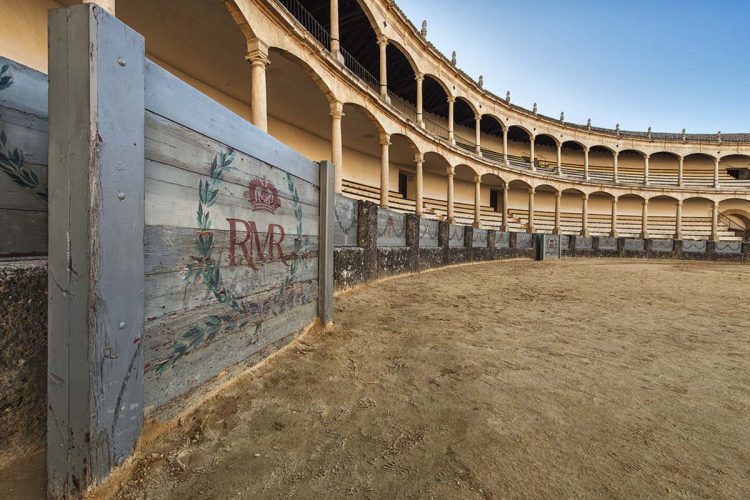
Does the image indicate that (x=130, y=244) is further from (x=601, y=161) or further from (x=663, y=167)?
(x=663, y=167)

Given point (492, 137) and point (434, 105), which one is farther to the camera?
point (492, 137)

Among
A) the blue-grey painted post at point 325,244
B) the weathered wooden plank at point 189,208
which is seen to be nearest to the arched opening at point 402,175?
the blue-grey painted post at point 325,244

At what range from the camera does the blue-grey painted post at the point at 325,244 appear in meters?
3.07

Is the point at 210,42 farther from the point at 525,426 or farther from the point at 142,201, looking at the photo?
the point at 525,426

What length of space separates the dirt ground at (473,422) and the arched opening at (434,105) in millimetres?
17728

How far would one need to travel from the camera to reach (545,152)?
1148 inches

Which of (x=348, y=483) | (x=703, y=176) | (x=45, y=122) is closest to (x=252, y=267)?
(x=45, y=122)

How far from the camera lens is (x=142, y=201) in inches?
47.8

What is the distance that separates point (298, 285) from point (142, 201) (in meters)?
1.55

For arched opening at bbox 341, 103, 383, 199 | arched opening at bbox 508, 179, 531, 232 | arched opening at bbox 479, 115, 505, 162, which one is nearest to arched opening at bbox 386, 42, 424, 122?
arched opening at bbox 341, 103, 383, 199

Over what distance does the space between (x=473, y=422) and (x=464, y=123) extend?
2598cm

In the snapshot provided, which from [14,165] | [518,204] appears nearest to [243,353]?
[14,165]

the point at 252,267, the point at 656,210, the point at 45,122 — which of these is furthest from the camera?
the point at 656,210

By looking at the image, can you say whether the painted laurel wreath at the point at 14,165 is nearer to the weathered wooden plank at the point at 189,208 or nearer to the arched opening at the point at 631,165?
the weathered wooden plank at the point at 189,208
